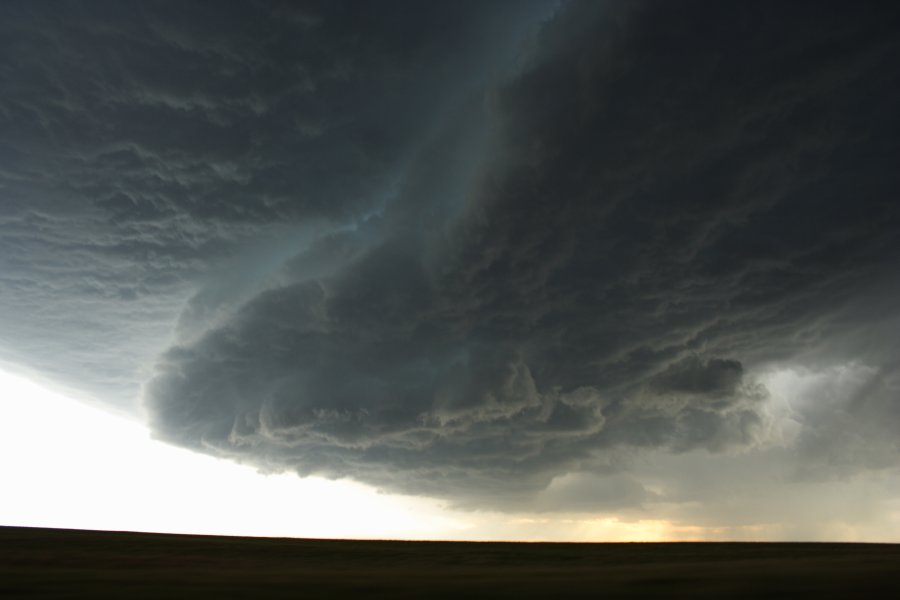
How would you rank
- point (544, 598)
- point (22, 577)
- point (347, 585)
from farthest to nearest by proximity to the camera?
point (22, 577) < point (347, 585) < point (544, 598)

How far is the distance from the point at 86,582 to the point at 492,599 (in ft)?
34.6

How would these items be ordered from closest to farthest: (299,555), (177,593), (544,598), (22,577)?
1. (544,598)
2. (177,593)
3. (22,577)
4. (299,555)

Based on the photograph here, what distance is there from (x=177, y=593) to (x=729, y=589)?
37.1 feet

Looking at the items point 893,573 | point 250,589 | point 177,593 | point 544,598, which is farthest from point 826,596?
point 177,593

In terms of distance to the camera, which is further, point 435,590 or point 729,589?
point 435,590

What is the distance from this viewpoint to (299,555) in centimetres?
4847

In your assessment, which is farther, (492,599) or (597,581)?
(597,581)

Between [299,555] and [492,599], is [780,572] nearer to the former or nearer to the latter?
[492,599]

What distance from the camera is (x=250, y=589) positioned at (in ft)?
47.1

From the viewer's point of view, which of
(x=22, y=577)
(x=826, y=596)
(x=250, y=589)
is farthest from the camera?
(x=22, y=577)

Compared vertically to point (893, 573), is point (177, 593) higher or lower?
lower

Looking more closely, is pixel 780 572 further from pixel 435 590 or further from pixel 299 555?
pixel 299 555

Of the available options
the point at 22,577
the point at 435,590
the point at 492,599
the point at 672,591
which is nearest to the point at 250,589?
the point at 435,590

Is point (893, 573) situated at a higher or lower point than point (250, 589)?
higher
